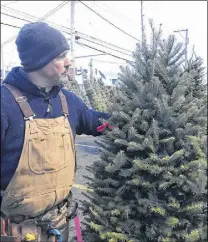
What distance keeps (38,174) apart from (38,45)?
2.77 ft

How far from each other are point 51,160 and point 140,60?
3.19 feet

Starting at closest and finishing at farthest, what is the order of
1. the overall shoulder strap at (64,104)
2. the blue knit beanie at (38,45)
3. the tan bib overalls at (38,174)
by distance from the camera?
the tan bib overalls at (38,174) → the blue knit beanie at (38,45) → the overall shoulder strap at (64,104)

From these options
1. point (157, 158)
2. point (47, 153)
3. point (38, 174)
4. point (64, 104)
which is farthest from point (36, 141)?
point (157, 158)

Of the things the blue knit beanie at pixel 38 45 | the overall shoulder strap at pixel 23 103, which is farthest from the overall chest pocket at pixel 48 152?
the blue knit beanie at pixel 38 45

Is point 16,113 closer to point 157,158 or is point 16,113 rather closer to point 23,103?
point 23,103

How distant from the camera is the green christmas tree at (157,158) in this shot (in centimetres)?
217

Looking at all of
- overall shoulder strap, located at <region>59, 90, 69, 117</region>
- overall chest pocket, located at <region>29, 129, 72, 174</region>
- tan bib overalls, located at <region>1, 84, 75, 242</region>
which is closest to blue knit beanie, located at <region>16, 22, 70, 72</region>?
tan bib overalls, located at <region>1, 84, 75, 242</region>

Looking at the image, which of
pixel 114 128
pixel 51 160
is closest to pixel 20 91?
pixel 51 160

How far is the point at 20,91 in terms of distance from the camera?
2.19 metres

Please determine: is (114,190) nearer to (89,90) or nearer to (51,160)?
(51,160)

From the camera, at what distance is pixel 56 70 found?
89.2 inches

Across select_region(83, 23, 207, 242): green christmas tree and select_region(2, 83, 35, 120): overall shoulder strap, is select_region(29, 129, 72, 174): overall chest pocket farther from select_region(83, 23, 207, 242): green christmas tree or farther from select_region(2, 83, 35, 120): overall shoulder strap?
select_region(83, 23, 207, 242): green christmas tree

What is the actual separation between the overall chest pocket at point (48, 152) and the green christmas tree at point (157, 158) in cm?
34

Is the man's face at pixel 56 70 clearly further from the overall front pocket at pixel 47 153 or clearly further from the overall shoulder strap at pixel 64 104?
the overall front pocket at pixel 47 153
